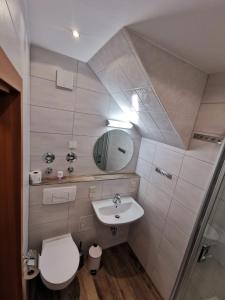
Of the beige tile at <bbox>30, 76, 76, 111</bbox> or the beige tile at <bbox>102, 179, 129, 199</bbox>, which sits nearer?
the beige tile at <bbox>30, 76, 76, 111</bbox>

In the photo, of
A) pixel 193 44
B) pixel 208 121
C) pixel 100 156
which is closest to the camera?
pixel 193 44

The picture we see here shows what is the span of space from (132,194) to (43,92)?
1.72m

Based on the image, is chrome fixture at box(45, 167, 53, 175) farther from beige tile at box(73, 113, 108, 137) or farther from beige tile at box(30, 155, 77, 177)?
beige tile at box(73, 113, 108, 137)

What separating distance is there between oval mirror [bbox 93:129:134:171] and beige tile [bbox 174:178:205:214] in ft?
2.73

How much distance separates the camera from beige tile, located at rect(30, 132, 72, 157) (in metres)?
1.57

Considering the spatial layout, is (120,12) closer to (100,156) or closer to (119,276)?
(100,156)

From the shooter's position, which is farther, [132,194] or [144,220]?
[132,194]

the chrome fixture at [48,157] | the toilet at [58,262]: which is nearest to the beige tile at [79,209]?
the toilet at [58,262]

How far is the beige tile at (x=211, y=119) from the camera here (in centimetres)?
120

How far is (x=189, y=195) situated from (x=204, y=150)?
0.46 metres

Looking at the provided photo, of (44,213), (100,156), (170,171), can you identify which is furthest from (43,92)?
(170,171)

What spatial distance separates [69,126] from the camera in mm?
1704

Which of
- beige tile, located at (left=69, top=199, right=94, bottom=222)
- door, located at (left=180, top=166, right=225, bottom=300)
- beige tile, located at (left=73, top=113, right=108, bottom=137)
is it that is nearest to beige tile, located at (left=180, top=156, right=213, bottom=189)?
door, located at (left=180, top=166, right=225, bottom=300)

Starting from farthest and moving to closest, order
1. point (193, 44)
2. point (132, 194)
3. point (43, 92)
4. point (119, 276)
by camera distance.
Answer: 1. point (132, 194)
2. point (119, 276)
3. point (43, 92)
4. point (193, 44)
